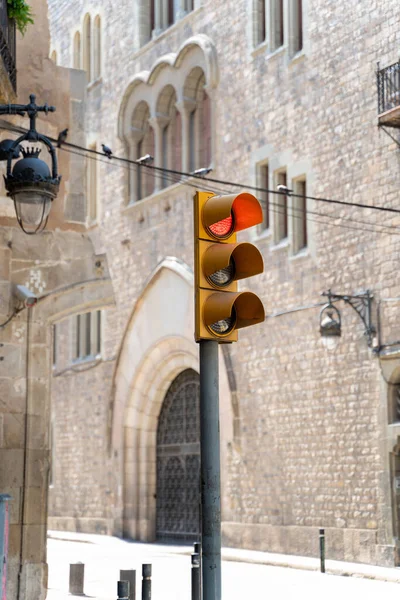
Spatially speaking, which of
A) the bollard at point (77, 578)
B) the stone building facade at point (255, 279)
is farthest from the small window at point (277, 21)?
the bollard at point (77, 578)

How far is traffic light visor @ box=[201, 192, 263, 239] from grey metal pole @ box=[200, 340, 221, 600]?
0.54 metres

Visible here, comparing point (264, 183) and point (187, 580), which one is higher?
point (264, 183)

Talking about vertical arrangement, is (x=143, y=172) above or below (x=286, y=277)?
above

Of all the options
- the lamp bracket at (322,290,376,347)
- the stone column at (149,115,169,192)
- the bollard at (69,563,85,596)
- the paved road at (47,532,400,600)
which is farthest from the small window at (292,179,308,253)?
the bollard at (69,563,85,596)

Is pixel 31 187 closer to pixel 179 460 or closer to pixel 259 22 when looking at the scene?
pixel 259 22

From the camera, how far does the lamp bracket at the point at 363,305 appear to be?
19984mm

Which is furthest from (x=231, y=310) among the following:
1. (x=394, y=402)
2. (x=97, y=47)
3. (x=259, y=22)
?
(x=97, y=47)

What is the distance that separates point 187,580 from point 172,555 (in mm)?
6137

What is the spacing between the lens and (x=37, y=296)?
42.2 feet

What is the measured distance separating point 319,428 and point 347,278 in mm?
2900

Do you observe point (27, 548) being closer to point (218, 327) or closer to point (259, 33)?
point (218, 327)

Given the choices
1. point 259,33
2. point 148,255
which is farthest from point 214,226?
point 148,255

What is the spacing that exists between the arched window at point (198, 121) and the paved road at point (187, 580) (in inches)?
353

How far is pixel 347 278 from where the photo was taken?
20828mm
